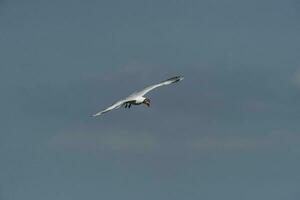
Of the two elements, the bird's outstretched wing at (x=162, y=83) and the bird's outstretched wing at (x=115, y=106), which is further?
the bird's outstretched wing at (x=162, y=83)

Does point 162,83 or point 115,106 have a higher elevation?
point 162,83

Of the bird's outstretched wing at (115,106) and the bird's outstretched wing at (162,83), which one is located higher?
the bird's outstretched wing at (162,83)

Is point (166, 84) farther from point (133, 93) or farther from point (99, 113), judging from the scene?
point (99, 113)

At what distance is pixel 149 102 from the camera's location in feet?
564

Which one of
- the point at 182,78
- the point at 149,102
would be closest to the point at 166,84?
the point at 182,78

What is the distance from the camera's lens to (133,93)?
181125mm

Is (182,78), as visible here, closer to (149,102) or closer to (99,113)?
(149,102)

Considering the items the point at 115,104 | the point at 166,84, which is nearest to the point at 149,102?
the point at 115,104

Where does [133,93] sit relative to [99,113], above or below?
above

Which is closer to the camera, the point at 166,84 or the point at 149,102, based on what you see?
the point at 149,102

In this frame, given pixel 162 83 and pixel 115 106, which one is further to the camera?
pixel 162 83

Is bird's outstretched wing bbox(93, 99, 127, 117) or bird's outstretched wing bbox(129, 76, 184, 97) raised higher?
bird's outstretched wing bbox(129, 76, 184, 97)

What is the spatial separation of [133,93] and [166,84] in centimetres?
1194

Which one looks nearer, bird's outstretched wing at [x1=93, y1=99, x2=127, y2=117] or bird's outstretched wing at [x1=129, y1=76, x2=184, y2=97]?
bird's outstretched wing at [x1=93, y1=99, x2=127, y2=117]
